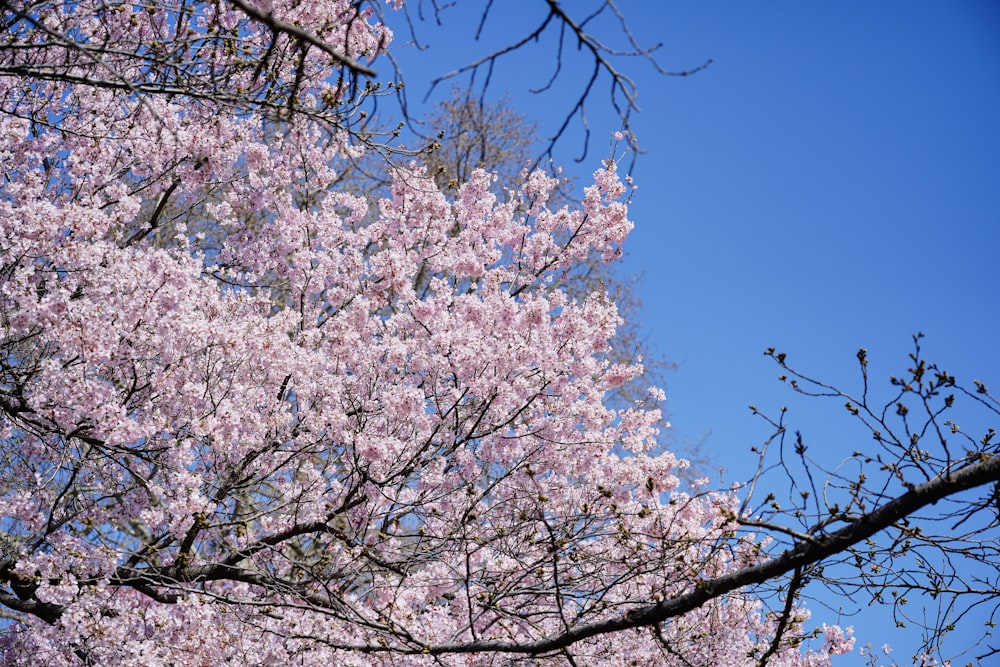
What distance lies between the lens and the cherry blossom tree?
561cm

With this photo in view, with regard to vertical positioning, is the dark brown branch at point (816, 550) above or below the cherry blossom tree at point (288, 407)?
below

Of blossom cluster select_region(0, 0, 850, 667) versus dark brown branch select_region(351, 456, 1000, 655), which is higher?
blossom cluster select_region(0, 0, 850, 667)

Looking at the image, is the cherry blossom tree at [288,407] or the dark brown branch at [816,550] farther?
the cherry blossom tree at [288,407]

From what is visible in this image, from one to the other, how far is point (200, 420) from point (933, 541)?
16.6 ft

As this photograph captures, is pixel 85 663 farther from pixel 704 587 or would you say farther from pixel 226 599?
pixel 704 587

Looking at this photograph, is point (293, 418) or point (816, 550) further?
point (293, 418)

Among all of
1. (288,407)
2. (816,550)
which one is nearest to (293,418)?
(288,407)

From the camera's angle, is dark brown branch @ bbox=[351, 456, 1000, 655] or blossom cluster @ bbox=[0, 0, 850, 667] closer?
dark brown branch @ bbox=[351, 456, 1000, 655]

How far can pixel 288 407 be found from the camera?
7.43 m

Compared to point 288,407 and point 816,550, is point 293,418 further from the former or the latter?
point 816,550

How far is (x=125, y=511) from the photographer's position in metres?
7.48

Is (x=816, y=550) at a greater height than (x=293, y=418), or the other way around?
(x=293, y=418)

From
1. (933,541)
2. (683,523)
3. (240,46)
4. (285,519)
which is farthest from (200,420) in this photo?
(933,541)

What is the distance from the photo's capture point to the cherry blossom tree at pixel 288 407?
5609 mm
